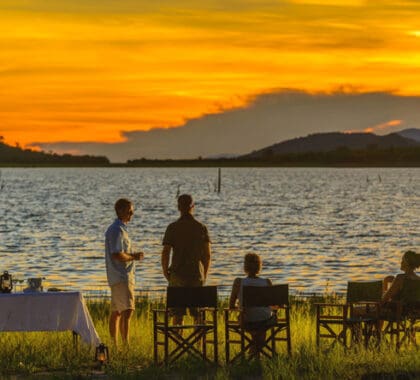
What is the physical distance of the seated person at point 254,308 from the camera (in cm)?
1234

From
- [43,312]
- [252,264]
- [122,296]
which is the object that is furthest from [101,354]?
[252,264]

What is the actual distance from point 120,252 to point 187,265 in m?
1.32

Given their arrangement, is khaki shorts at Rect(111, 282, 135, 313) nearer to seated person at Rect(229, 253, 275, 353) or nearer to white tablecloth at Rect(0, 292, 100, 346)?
white tablecloth at Rect(0, 292, 100, 346)

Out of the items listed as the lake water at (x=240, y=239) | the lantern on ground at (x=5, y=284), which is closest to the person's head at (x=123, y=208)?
the lantern on ground at (x=5, y=284)

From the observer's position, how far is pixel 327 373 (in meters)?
11.6

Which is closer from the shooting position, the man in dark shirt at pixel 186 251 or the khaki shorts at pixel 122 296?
the khaki shorts at pixel 122 296

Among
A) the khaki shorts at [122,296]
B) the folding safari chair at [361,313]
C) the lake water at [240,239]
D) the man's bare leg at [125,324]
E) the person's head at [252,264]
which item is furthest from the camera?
the lake water at [240,239]

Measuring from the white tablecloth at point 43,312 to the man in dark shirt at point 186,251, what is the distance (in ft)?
5.10

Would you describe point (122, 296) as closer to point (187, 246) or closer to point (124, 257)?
point (124, 257)

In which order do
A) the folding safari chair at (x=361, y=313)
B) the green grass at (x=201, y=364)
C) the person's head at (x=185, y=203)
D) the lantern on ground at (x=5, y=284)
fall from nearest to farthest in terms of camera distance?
1. the green grass at (x=201, y=364)
2. the lantern on ground at (x=5, y=284)
3. the folding safari chair at (x=361, y=313)
4. the person's head at (x=185, y=203)

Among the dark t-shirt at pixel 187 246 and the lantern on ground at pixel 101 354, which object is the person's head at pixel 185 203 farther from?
the lantern on ground at pixel 101 354

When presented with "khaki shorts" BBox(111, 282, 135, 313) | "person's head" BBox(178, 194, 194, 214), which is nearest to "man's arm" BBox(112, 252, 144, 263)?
"khaki shorts" BBox(111, 282, 135, 313)

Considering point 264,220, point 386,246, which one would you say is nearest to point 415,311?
point 386,246

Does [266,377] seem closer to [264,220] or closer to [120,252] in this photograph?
[120,252]
